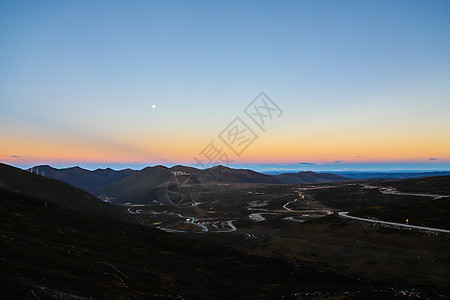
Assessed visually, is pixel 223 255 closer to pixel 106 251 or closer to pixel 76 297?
pixel 106 251

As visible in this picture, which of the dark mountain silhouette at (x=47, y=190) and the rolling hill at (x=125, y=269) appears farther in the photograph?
the dark mountain silhouette at (x=47, y=190)

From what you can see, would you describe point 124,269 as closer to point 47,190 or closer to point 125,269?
point 125,269

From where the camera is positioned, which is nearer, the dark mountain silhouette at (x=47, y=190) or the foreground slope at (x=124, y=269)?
the foreground slope at (x=124, y=269)

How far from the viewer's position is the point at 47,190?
157250 millimetres

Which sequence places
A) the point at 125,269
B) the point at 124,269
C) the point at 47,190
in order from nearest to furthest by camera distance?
the point at 124,269, the point at 125,269, the point at 47,190

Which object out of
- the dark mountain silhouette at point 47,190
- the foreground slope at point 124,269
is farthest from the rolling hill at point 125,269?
the dark mountain silhouette at point 47,190

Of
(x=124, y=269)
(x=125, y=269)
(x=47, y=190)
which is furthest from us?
(x=47, y=190)

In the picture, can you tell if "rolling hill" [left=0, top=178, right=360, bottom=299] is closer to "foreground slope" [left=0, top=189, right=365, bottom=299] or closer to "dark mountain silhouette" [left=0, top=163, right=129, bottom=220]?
"foreground slope" [left=0, top=189, right=365, bottom=299]

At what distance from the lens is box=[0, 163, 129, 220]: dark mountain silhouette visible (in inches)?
5748

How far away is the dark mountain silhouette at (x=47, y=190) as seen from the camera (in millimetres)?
146000

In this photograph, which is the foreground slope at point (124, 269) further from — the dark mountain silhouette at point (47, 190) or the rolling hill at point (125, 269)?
the dark mountain silhouette at point (47, 190)

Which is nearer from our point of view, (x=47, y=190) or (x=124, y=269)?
(x=124, y=269)

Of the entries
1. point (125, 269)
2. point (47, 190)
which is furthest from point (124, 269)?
point (47, 190)

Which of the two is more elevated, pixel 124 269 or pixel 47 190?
pixel 47 190
